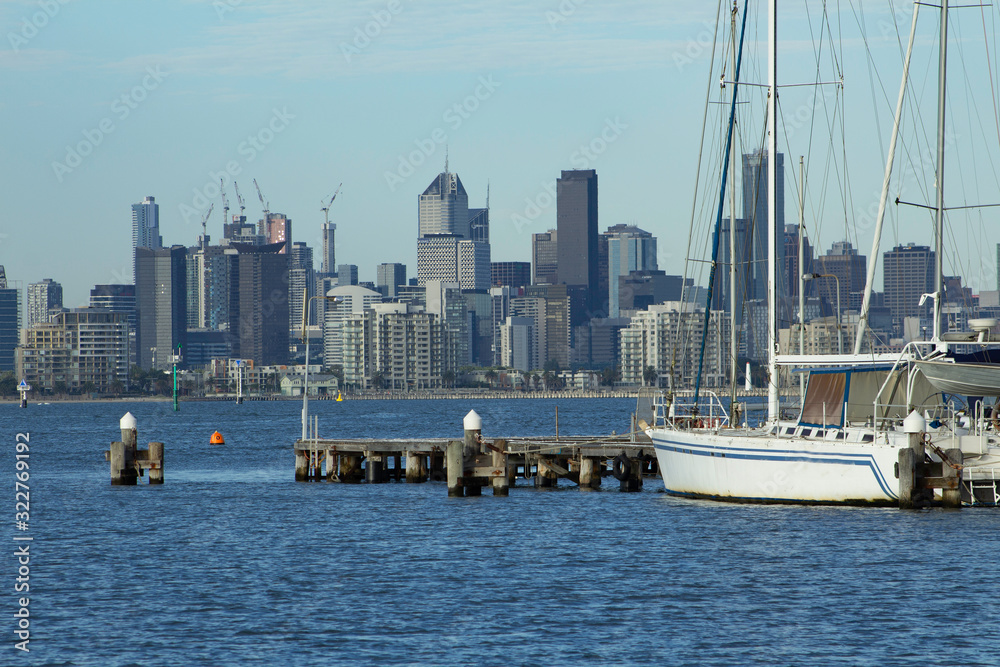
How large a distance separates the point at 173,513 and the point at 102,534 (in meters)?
6.18

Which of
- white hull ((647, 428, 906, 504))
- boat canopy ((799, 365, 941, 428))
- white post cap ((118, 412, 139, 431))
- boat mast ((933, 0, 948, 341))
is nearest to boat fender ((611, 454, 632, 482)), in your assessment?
white hull ((647, 428, 906, 504))

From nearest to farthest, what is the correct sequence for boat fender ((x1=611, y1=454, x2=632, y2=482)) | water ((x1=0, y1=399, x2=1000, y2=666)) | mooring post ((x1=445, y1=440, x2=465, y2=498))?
water ((x1=0, y1=399, x2=1000, y2=666)), mooring post ((x1=445, y1=440, x2=465, y2=498)), boat fender ((x1=611, y1=454, x2=632, y2=482))

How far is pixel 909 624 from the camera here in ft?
94.2

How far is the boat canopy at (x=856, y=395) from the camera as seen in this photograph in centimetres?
4362

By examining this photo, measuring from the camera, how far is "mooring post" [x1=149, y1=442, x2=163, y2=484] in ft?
190

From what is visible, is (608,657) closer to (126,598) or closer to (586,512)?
(126,598)

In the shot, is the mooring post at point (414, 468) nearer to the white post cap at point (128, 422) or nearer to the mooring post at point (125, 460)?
the white post cap at point (128, 422)

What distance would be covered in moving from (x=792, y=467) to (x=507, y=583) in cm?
1128

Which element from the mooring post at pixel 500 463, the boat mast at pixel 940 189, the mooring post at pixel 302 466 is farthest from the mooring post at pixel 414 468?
the boat mast at pixel 940 189

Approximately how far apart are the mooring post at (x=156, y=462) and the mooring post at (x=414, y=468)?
9906mm

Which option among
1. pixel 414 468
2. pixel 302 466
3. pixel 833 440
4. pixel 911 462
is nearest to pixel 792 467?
pixel 833 440

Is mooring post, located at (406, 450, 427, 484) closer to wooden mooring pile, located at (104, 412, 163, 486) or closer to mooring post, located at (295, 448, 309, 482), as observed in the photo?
mooring post, located at (295, 448, 309, 482)

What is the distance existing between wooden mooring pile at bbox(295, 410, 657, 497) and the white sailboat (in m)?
6.29

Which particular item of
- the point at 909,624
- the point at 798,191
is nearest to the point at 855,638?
the point at 909,624
